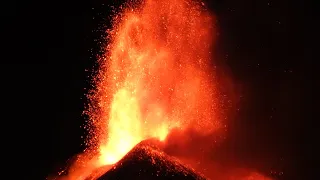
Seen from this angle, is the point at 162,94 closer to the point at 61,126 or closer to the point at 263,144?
the point at 263,144

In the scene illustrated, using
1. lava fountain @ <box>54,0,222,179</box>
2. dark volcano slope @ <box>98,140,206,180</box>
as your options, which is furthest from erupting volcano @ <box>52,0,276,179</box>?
dark volcano slope @ <box>98,140,206,180</box>

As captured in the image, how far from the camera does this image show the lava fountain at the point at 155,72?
14.3 m

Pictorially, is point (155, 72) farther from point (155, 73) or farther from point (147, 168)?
point (147, 168)

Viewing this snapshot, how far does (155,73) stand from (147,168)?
25.3ft

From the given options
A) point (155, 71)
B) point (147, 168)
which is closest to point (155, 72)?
point (155, 71)

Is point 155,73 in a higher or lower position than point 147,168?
higher

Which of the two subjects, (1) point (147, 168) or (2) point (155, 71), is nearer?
(1) point (147, 168)

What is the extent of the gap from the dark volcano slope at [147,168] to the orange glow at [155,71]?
5.24 metres

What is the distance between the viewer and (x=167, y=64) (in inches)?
605

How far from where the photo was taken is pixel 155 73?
15.1 m

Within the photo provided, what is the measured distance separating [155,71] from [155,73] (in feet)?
0.29

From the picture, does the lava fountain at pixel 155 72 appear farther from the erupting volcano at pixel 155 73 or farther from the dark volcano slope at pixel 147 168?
the dark volcano slope at pixel 147 168

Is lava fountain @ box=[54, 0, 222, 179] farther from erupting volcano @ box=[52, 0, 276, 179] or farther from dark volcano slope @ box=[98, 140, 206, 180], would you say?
dark volcano slope @ box=[98, 140, 206, 180]

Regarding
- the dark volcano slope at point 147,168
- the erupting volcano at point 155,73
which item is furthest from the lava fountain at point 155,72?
the dark volcano slope at point 147,168
